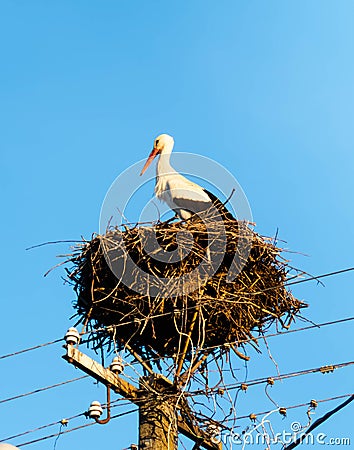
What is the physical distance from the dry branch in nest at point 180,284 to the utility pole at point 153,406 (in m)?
0.98

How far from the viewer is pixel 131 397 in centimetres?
503

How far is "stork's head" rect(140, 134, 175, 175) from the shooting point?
884cm

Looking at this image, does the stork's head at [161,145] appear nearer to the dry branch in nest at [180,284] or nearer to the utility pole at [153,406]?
the dry branch in nest at [180,284]

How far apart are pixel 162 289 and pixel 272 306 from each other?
86 cm

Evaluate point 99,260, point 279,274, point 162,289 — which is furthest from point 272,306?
point 99,260

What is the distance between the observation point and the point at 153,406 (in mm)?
4871

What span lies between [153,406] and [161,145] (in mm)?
4373

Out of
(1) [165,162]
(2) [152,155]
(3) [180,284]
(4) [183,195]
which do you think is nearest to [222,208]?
(4) [183,195]

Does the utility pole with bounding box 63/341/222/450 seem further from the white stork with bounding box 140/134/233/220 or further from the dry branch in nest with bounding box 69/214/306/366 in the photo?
the white stork with bounding box 140/134/233/220

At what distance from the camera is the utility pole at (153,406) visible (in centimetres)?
472

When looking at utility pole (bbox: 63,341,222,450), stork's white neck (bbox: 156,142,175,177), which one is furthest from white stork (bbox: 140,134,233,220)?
utility pole (bbox: 63,341,222,450)

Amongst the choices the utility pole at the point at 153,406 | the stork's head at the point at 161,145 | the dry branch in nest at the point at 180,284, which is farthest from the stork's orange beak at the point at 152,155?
the utility pole at the point at 153,406

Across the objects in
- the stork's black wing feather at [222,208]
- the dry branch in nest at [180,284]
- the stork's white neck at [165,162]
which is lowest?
the dry branch in nest at [180,284]

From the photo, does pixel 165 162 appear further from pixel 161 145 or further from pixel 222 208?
pixel 222 208
